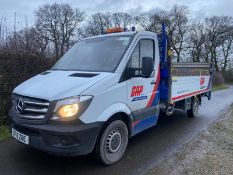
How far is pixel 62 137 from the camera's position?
13.2 ft

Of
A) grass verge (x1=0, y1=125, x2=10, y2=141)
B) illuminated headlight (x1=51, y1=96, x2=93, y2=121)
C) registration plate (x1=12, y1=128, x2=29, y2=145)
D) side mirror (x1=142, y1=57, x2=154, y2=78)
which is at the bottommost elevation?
grass verge (x1=0, y1=125, x2=10, y2=141)

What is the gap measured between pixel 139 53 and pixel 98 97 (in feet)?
5.05

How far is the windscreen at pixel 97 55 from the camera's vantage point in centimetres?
500

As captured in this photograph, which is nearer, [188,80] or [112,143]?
[112,143]

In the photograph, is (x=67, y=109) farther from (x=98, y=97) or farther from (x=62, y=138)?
(x=98, y=97)

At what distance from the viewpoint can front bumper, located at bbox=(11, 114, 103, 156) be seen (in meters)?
4.00

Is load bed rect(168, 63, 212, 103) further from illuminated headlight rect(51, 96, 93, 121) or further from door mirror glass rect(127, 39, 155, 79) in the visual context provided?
illuminated headlight rect(51, 96, 93, 121)

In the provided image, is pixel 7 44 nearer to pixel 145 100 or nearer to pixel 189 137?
pixel 145 100

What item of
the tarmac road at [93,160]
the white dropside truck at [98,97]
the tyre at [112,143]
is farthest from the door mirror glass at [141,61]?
the tarmac road at [93,160]

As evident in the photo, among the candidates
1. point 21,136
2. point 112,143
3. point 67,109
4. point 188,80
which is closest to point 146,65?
point 112,143

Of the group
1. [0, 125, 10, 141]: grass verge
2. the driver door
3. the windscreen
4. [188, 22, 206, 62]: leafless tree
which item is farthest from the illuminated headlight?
[188, 22, 206, 62]: leafless tree

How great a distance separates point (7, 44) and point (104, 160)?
17.6ft

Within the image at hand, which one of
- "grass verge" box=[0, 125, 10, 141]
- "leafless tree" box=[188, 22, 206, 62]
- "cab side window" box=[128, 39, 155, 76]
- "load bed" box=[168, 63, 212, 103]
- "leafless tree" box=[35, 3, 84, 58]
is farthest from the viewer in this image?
"leafless tree" box=[188, 22, 206, 62]

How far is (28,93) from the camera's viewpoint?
4379 millimetres
